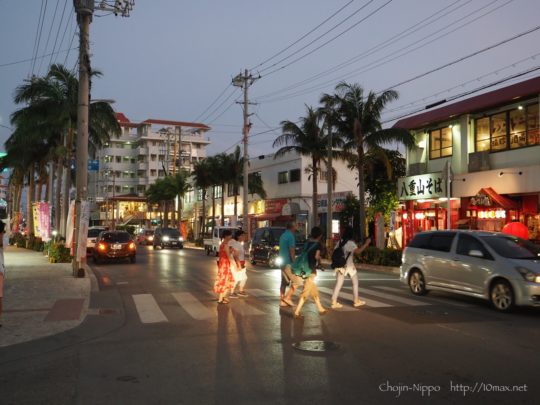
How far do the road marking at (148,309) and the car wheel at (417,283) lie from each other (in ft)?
21.2

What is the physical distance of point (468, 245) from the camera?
12.3 meters

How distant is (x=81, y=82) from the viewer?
62.7ft

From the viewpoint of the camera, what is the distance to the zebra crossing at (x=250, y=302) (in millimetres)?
11016

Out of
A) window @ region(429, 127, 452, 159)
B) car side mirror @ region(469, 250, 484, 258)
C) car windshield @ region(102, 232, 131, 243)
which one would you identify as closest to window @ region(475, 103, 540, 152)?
window @ region(429, 127, 452, 159)

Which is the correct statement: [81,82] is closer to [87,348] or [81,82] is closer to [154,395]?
[87,348]

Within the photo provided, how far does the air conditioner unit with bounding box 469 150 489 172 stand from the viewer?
24.0m

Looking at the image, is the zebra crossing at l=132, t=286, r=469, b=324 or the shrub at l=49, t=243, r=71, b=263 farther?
the shrub at l=49, t=243, r=71, b=263

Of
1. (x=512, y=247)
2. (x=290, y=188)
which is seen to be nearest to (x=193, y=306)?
(x=512, y=247)

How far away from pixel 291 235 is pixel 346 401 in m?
6.03

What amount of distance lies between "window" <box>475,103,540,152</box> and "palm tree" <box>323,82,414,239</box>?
328 cm

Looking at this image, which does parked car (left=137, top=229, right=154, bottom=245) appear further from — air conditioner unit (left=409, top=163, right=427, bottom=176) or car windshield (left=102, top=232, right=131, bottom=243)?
air conditioner unit (left=409, top=163, right=427, bottom=176)

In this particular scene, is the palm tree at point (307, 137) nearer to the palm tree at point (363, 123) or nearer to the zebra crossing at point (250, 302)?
the palm tree at point (363, 123)

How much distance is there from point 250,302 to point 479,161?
621 inches

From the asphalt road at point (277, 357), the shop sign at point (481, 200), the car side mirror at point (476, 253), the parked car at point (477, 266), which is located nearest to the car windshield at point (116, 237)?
the asphalt road at point (277, 357)
